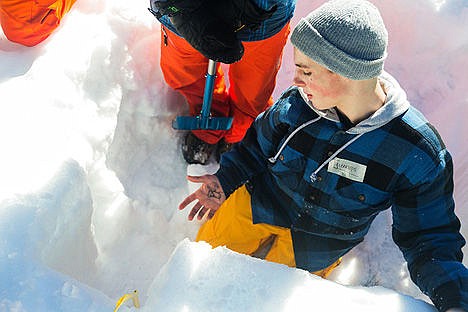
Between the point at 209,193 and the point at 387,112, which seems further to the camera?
the point at 209,193

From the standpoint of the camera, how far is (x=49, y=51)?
6.48 feet

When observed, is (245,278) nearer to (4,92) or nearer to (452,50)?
(4,92)

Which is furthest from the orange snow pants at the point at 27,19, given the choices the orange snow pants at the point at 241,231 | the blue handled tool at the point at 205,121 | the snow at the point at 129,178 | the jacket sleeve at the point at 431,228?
the jacket sleeve at the point at 431,228

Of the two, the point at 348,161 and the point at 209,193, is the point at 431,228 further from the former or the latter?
the point at 209,193

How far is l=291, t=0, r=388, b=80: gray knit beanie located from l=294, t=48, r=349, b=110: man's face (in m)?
0.03

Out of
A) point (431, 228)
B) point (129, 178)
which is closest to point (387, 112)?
point (431, 228)

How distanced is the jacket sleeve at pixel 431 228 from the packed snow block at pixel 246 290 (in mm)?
174

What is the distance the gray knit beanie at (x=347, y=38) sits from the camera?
1.22 metres

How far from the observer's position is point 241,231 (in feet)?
6.23

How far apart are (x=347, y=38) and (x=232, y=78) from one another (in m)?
1.02

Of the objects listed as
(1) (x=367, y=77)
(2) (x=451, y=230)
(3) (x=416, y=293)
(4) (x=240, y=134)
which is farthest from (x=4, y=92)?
(3) (x=416, y=293)

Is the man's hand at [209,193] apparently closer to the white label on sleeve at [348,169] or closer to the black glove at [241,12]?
the white label on sleeve at [348,169]

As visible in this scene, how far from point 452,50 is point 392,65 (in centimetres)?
30

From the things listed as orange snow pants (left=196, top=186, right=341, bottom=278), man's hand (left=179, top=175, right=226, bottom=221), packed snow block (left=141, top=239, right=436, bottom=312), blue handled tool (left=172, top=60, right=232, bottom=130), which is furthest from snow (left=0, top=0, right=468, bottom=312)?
man's hand (left=179, top=175, right=226, bottom=221)
